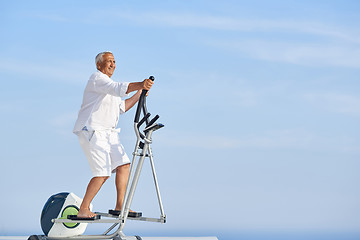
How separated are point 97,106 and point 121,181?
58cm

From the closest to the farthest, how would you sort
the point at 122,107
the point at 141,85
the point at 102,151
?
1. the point at 141,85
2. the point at 102,151
3. the point at 122,107

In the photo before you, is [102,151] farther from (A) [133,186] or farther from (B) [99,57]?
(B) [99,57]

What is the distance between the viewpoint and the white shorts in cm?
373

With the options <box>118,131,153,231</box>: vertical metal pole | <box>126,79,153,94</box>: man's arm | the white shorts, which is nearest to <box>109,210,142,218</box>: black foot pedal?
<box>118,131,153,231</box>: vertical metal pole

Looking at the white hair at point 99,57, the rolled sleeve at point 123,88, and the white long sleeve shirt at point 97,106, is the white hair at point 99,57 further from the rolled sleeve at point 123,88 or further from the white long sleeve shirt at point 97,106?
the rolled sleeve at point 123,88

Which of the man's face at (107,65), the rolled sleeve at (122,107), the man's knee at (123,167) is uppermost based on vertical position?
the man's face at (107,65)

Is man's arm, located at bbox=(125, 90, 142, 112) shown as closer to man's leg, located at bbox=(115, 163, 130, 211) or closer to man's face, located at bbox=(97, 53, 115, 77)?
man's face, located at bbox=(97, 53, 115, 77)

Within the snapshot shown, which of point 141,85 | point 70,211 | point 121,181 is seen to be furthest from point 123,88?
point 70,211

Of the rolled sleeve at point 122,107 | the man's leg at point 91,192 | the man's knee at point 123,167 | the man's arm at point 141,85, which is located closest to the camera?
the man's arm at point 141,85

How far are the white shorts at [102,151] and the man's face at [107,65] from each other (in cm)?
44

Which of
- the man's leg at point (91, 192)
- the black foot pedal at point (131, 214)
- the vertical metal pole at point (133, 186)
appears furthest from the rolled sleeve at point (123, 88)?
the black foot pedal at point (131, 214)

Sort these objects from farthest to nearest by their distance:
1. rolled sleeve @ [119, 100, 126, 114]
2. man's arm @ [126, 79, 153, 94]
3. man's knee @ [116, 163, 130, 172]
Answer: rolled sleeve @ [119, 100, 126, 114]
man's knee @ [116, 163, 130, 172]
man's arm @ [126, 79, 153, 94]

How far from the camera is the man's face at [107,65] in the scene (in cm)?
391

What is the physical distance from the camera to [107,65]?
12.8ft
